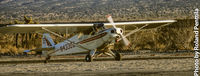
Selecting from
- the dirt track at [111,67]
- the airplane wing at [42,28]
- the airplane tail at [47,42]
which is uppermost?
the airplane wing at [42,28]

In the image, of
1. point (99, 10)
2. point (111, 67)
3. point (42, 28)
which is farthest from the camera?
point (99, 10)

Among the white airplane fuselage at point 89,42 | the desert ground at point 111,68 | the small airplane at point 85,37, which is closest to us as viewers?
the desert ground at point 111,68

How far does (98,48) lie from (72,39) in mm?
2052

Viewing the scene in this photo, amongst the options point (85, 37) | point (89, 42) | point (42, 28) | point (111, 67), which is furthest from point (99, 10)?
point (111, 67)

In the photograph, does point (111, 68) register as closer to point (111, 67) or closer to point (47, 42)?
point (111, 67)

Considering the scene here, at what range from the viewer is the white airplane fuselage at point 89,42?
2232 centimetres

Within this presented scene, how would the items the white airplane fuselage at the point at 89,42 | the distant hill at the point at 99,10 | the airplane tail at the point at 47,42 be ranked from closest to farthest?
the white airplane fuselage at the point at 89,42 < the airplane tail at the point at 47,42 < the distant hill at the point at 99,10

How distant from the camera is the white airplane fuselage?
22.3m

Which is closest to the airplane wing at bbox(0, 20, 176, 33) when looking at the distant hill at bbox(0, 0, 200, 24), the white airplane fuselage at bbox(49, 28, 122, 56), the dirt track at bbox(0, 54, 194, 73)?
the white airplane fuselage at bbox(49, 28, 122, 56)

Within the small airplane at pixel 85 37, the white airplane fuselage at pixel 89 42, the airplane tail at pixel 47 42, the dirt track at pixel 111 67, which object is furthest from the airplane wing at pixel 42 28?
the dirt track at pixel 111 67

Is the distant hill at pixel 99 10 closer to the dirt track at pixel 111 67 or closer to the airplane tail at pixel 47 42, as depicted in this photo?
the airplane tail at pixel 47 42

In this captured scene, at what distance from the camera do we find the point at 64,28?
987 inches

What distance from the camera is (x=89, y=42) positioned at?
77.8ft

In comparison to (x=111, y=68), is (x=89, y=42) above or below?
below
